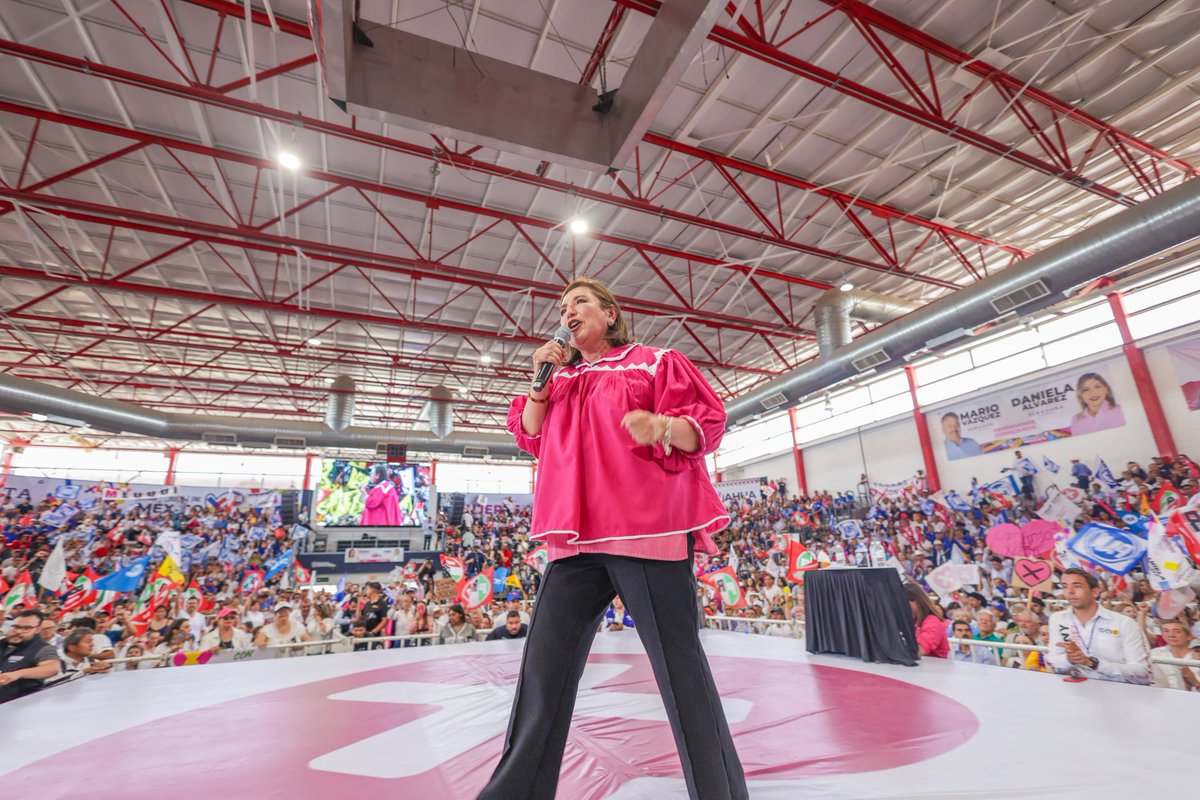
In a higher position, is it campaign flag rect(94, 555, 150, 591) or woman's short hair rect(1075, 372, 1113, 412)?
woman's short hair rect(1075, 372, 1113, 412)

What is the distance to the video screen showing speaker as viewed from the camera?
52.2ft

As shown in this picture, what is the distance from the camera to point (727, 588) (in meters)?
7.62

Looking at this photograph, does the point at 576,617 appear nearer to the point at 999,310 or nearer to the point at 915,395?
the point at 999,310

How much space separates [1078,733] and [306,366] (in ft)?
55.5

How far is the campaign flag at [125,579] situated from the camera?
22.0 ft

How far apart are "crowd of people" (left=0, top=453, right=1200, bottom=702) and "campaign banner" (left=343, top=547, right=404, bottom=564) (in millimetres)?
1691

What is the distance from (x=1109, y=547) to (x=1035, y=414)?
989cm

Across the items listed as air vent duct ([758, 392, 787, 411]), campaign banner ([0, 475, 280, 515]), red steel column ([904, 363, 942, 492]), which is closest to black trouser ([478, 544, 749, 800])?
air vent duct ([758, 392, 787, 411])

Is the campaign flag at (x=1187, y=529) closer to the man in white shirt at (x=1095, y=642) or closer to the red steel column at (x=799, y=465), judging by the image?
the man in white shirt at (x=1095, y=642)

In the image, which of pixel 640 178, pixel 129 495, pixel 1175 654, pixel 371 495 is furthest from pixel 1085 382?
pixel 129 495

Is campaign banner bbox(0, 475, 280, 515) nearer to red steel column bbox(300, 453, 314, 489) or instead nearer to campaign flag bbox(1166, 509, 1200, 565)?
red steel column bbox(300, 453, 314, 489)

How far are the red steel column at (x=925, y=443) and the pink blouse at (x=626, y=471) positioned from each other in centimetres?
1560

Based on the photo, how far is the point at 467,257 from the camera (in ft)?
32.6

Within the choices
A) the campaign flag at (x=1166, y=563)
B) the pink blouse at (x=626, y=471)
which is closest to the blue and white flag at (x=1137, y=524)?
the campaign flag at (x=1166, y=563)
